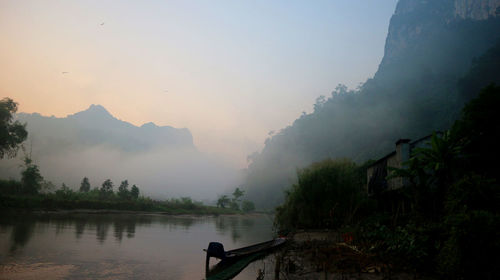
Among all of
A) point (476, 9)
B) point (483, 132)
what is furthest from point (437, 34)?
point (483, 132)

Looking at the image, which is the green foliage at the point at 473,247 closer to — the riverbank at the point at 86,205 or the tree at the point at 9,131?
the riverbank at the point at 86,205

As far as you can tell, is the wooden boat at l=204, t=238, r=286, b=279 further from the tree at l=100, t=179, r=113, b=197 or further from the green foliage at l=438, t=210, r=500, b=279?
the tree at l=100, t=179, r=113, b=197

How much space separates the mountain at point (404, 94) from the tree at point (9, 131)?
57.8 metres

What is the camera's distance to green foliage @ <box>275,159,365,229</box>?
21078mm

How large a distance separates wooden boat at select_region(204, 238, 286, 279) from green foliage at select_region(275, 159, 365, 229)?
8580 millimetres

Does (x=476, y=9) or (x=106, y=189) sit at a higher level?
(x=476, y=9)

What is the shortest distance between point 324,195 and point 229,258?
11.9m

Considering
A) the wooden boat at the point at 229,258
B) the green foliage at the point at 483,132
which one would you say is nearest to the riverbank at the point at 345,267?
the wooden boat at the point at 229,258

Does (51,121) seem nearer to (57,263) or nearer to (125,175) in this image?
(125,175)

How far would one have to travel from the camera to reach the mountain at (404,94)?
6469 cm

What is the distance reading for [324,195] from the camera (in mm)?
21781

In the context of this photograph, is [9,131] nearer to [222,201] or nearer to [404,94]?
[222,201]

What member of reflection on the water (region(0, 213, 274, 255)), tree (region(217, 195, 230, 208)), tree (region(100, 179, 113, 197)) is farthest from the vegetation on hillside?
tree (region(217, 195, 230, 208))

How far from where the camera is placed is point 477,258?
617cm
